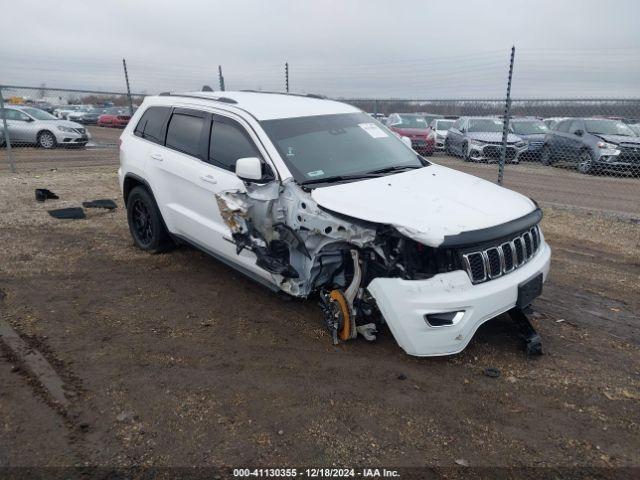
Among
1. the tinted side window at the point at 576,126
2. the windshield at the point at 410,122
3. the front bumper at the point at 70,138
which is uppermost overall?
the tinted side window at the point at 576,126

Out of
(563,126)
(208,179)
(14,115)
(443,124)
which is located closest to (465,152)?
(563,126)

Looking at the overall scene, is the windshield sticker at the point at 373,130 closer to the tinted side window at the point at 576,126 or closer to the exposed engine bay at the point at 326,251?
the exposed engine bay at the point at 326,251

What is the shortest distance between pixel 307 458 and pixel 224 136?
305 centimetres

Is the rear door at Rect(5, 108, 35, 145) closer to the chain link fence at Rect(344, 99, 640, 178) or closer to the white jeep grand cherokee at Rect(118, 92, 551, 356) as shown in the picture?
the chain link fence at Rect(344, 99, 640, 178)

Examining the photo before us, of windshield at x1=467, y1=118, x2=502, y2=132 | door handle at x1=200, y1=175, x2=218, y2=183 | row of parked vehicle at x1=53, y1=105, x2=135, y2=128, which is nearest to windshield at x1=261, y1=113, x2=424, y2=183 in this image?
door handle at x1=200, y1=175, x2=218, y2=183

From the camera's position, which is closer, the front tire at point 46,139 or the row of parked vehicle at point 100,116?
the front tire at point 46,139

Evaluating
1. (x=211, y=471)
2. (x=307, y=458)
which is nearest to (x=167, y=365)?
(x=211, y=471)

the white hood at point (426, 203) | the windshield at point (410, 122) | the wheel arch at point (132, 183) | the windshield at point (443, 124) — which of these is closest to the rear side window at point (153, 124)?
the wheel arch at point (132, 183)

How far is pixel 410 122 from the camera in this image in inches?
670

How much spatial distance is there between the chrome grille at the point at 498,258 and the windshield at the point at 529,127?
→ 1379 centimetres

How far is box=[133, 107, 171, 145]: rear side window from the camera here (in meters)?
5.56

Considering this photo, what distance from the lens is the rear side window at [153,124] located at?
5.56 meters

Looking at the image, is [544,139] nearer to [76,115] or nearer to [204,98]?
[204,98]

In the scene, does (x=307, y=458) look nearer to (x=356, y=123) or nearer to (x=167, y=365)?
(x=167, y=365)
